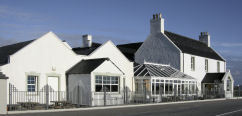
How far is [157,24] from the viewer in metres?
→ 41.1

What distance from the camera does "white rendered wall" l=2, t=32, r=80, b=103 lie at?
21953 mm

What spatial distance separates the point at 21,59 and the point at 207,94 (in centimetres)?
2289

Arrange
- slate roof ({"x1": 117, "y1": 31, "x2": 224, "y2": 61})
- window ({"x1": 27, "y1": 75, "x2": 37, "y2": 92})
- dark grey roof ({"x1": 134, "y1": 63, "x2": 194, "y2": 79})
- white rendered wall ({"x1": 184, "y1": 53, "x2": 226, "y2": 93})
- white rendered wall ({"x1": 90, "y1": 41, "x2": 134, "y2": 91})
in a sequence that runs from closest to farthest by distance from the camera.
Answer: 1. window ({"x1": 27, "y1": 75, "x2": 37, "y2": 92})
2. white rendered wall ({"x1": 90, "y1": 41, "x2": 134, "y2": 91})
3. dark grey roof ({"x1": 134, "y1": 63, "x2": 194, "y2": 79})
4. white rendered wall ({"x1": 184, "y1": 53, "x2": 226, "y2": 93})
5. slate roof ({"x1": 117, "y1": 31, "x2": 224, "y2": 61})

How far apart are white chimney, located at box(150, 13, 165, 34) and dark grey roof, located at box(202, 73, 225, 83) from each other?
389 inches

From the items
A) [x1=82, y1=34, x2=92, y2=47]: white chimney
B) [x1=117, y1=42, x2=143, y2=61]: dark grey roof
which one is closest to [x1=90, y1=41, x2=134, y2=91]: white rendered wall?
[x1=82, y1=34, x2=92, y2=47]: white chimney

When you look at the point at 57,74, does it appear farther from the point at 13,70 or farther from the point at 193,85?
the point at 193,85

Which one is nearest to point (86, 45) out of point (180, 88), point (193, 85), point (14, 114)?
point (180, 88)

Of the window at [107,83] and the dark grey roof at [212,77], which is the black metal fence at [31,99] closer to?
the window at [107,83]

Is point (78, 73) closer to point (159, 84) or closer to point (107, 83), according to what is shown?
point (107, 83)

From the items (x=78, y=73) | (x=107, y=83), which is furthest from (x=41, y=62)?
(x=107, y=83)

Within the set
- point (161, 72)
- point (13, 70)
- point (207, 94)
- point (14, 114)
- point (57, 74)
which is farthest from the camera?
point (207, 94)

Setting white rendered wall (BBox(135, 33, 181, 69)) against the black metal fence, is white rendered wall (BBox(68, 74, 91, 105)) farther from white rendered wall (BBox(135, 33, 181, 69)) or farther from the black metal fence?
white rendered wall (BBox(135, 33, 181, 69))

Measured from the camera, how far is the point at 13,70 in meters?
21.8

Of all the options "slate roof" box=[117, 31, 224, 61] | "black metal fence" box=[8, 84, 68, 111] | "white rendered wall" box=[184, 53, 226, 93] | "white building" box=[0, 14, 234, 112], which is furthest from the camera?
"slate roof" box=[117, 31, 224, 61]
